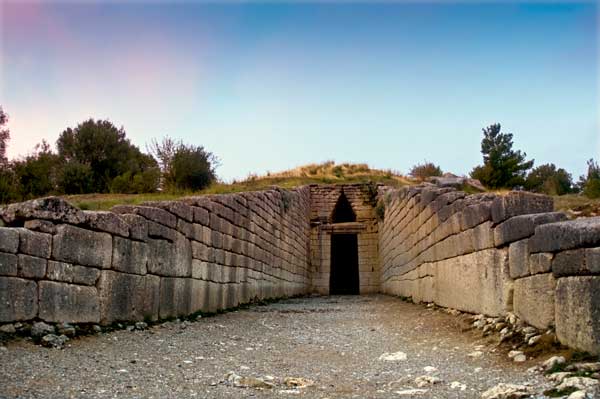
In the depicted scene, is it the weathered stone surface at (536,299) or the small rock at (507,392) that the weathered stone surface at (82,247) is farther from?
the weathered stone surface at (536,299)

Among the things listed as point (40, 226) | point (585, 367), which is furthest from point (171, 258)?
point (585, 367)

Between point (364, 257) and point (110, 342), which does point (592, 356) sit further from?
point (364, 257)

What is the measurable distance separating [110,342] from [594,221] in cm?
491

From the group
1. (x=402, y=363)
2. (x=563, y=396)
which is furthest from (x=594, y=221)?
(x=402, y=363)

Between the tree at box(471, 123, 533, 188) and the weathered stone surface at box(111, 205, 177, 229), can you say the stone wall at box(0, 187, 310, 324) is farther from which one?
the tree at box(471, 123, 533, 188)

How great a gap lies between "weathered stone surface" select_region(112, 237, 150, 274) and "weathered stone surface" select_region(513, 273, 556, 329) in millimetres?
4611

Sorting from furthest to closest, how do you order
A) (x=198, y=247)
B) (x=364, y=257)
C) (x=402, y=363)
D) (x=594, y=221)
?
(x=364, y=257), (x=198, y=247), (x=402, y=363), (x=594, y=221)

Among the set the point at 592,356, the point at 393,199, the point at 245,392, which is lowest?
the point at 245,392

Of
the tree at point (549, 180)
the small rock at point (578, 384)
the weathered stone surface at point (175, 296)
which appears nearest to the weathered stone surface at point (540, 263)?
the small rock at point (578, 384)

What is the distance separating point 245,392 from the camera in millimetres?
4285

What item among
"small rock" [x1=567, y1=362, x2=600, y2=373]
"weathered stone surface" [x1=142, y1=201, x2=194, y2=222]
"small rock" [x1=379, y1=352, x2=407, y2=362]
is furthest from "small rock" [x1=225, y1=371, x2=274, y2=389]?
"weathered stone surface" [x1=142, y1=201, x2=194, y2=222]

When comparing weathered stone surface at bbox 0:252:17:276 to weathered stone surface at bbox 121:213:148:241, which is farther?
weathered stone surface at bbox 121:213:148:241

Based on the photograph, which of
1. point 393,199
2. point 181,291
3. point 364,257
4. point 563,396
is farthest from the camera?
point 364,257

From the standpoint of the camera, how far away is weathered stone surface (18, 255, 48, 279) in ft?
16.8
